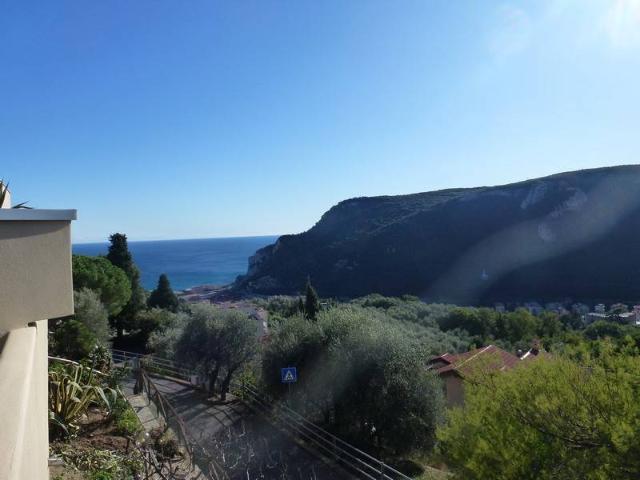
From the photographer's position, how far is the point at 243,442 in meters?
9.88

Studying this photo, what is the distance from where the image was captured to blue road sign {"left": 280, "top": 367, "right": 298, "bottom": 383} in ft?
38.2

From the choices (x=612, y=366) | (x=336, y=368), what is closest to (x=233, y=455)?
(x=336, y=368)

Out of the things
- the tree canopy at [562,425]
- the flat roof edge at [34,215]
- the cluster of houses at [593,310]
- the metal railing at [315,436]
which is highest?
the flat roof edge at [34,215]

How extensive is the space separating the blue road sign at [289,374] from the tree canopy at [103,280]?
11.5 metres

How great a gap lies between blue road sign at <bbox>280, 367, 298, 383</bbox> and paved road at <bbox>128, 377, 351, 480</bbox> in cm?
127

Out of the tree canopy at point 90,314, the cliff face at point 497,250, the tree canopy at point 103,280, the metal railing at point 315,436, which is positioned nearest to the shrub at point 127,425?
the metal railing at point 315,436

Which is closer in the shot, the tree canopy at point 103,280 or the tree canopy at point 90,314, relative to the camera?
the tree canopy at point 90,314

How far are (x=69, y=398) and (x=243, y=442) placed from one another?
5.12 metres

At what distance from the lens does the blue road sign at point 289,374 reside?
11.6m

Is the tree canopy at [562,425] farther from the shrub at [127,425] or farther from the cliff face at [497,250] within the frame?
the cliff face at [497,250]

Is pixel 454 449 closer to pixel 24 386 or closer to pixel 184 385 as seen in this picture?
pixel 24 386

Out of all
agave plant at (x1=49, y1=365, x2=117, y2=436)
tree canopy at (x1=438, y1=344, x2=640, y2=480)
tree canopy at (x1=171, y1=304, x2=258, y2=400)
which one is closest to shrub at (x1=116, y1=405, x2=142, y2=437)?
agave plant at (x1=49, y1=365, x2=117, y2=436)

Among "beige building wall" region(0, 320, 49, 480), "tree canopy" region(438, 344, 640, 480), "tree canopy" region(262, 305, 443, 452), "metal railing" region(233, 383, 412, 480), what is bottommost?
"metal railing" region(233, 383, 412, 480)

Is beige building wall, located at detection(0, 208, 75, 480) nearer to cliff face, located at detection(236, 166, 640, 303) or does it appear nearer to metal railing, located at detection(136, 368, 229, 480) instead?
metal railing, located at detection(136, 368, 229, 480)
